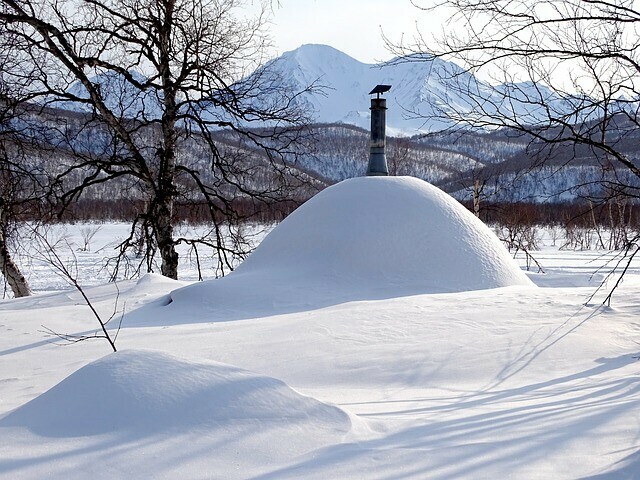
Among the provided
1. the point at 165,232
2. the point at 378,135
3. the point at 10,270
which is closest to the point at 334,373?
the point at 378,135

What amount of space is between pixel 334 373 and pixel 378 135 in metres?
5.09

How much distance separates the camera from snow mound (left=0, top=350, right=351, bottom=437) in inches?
96.2

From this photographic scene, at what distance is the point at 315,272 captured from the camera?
682 cm

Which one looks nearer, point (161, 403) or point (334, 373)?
point (161, 403)

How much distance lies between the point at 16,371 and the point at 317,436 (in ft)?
8.93

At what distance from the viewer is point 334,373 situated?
387cm

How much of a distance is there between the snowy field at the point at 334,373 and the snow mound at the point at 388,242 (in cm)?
3

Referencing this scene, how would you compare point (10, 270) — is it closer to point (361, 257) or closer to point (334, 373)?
point (361, 257)

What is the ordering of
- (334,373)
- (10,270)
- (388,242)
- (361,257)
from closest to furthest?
(334,373) → (361,257) → (388,242) → (10,270)

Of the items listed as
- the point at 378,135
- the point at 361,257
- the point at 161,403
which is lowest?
the point at 161,403

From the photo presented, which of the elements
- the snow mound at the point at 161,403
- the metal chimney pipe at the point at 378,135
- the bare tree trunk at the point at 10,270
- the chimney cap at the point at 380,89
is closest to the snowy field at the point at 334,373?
the snow mound at the point at 161,403

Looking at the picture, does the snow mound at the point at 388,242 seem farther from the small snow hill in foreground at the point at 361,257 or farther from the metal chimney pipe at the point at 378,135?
the metal chimney pipe at the point at 378,135

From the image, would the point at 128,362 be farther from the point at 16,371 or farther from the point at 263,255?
the point at 263,255

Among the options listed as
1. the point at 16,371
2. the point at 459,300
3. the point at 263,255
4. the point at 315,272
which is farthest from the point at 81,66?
the point at 459,300
